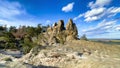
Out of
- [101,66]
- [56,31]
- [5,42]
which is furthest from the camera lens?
[5,42]

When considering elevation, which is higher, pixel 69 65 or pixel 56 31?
pixel 56 31

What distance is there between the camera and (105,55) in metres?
19.8

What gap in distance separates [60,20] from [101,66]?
95.8 feet

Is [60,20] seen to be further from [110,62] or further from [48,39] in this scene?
[110,62]

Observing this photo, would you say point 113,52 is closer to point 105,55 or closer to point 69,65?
point 105,55

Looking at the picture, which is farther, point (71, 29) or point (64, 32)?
point (64, 32)

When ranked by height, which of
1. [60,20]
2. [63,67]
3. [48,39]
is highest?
[60,20]

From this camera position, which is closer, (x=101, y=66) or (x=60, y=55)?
(x=101, y=66)

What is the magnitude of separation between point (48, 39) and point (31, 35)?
2166 centimetres

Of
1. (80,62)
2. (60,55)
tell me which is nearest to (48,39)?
(60,55)

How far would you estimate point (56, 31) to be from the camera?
43781 millimetres

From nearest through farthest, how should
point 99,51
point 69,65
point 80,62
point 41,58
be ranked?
point 80,62 < point 69,65 < point 99,51 < point 41,58

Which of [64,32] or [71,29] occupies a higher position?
[71,29]

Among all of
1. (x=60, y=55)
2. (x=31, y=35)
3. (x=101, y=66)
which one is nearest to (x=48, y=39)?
(x=31, y=35)
